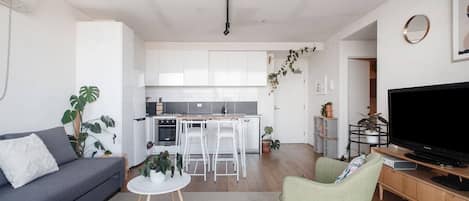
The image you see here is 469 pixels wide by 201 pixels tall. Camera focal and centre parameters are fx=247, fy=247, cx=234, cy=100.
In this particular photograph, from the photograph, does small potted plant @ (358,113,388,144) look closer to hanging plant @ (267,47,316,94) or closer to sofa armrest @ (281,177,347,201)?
sofa armrest @ (281,177,347,201)

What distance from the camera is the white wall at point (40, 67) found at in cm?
258

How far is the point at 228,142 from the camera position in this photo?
5.14 m

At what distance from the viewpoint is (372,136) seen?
316 centimetres

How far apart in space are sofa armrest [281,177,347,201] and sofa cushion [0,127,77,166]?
2.42 meters

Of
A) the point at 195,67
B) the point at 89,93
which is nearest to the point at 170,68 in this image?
the point at 195,67

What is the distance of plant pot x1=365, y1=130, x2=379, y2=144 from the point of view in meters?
3.14

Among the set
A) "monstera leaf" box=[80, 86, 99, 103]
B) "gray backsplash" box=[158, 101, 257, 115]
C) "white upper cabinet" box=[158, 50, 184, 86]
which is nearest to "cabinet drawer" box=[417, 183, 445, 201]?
"gray backsplash" box=[158, 101, 257, 115]

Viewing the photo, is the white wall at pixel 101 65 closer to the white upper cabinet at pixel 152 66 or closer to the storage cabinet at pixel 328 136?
the white upper cabinet at pixel 152 66

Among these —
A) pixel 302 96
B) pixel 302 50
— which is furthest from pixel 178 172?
pixel 302 96

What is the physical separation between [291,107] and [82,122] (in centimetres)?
460

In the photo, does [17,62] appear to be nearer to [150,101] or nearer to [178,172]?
[178,172]

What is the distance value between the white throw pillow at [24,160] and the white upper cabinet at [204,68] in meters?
3.14

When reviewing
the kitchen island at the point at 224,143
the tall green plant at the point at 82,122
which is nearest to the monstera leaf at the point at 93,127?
the tall green plant at the point at 82,122

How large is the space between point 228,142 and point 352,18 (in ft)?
10.5
